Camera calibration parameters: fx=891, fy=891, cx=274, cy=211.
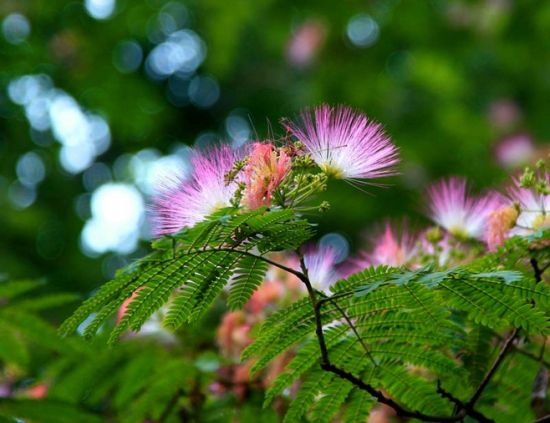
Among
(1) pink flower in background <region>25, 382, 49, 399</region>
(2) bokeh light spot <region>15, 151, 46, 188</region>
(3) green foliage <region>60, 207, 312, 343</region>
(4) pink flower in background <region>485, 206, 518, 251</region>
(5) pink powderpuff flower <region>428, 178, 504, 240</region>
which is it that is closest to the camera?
(3) green foliage <region>60, 207, 312, 343</region>

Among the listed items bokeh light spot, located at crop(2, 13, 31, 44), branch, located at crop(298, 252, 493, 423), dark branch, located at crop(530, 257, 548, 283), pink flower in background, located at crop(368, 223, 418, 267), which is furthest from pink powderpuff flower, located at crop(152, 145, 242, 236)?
bokeh light spot, located at crop(2, 13, 31, 44)

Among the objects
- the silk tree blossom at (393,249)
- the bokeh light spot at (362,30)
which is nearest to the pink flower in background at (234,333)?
the silk tree blossom at (393,249)

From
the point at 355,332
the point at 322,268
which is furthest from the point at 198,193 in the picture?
the point at 322,268

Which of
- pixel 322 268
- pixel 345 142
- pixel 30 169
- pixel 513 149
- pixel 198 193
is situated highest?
pixel 513 149

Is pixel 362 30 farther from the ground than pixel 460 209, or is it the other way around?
pixel 362 30

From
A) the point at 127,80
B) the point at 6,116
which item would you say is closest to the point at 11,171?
the point at 6,116

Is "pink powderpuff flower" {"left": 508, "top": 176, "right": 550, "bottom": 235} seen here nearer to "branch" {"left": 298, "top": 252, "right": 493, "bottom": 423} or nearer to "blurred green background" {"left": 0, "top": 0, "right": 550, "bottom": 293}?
"branch" {"left": 298, "top": 252, "right": 493, "bottom": 423}

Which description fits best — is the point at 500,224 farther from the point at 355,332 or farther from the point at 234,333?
the point at 234,333
